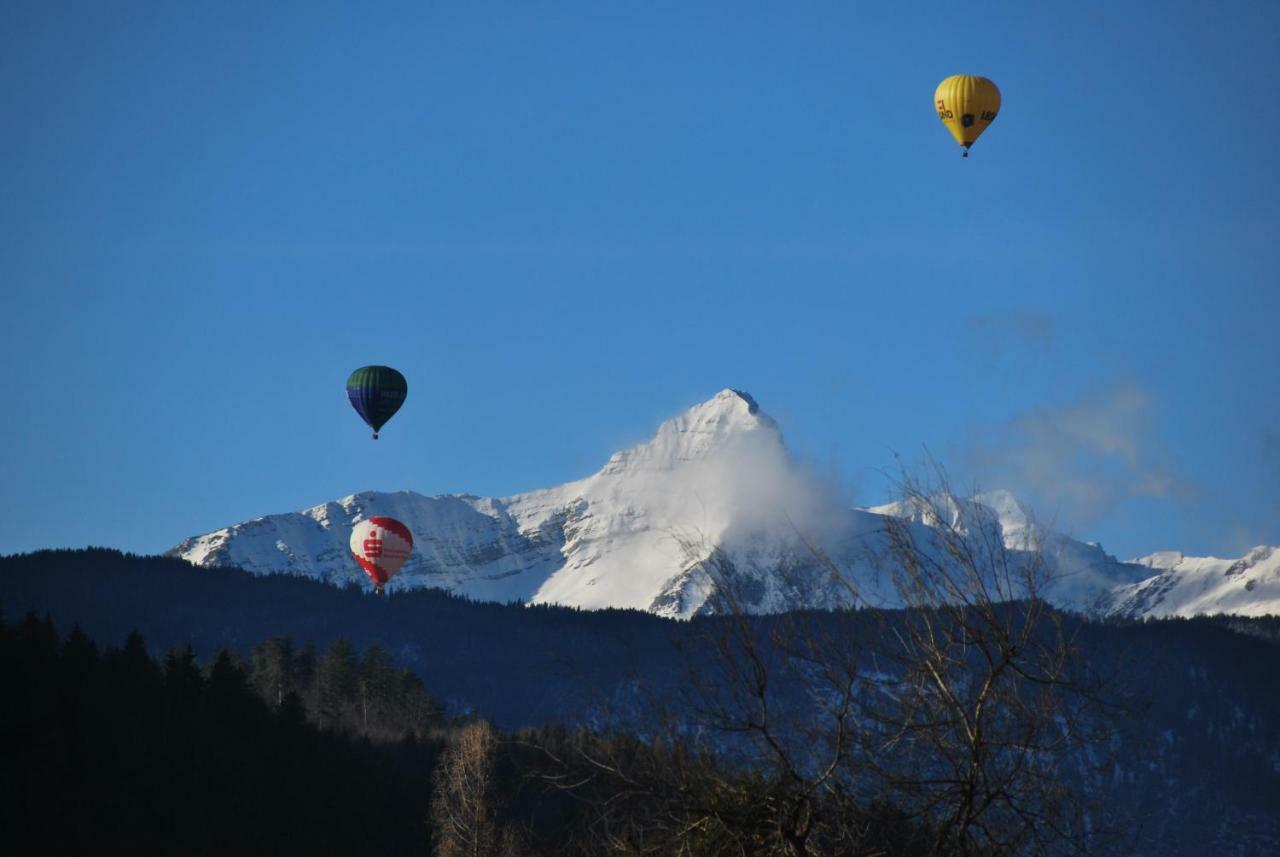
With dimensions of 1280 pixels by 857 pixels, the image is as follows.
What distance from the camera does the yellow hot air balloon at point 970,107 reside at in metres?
71.9

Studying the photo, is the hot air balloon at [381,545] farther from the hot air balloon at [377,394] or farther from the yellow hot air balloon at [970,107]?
the yellow hot air balloon at [970,107]

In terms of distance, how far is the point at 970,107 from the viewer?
2832 inches

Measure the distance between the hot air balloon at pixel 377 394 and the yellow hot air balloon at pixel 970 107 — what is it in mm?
32817

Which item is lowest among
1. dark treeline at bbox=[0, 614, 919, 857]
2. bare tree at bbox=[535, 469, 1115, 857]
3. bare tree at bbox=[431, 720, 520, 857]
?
bare tree at bbox=[535, 469, 1115, 857]

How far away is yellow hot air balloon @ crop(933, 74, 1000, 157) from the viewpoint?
71875 mm

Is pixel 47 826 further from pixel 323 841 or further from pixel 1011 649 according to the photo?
pixel 1011 649

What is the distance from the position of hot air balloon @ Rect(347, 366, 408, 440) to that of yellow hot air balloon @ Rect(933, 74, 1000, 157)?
3282cm

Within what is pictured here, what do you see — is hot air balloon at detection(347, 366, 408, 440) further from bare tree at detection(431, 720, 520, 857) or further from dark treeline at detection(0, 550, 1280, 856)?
bare tree at detection(431, 720, 520, 857)

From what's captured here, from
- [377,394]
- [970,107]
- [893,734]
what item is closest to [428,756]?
[377,394]

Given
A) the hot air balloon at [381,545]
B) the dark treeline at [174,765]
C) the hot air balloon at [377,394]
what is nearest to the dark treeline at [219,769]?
the dark treeline at [174,765]

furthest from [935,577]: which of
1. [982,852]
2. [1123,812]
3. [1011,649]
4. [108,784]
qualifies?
[108,784]

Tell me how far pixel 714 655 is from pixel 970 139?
6022 centimetres

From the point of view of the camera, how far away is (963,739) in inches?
571

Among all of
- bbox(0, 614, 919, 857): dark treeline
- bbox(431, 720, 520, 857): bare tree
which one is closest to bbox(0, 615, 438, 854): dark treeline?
bbox(0, 614, 919, 857): dark treeline
